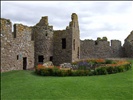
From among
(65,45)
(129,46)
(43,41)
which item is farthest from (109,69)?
(129,46)

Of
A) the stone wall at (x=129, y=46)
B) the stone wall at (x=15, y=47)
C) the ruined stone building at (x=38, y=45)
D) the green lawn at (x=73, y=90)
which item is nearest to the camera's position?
the green lawn at (x=73, y=90)

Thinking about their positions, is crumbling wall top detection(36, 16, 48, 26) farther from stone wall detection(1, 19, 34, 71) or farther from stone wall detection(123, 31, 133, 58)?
stone wall detection(123, 31, 133, 58)

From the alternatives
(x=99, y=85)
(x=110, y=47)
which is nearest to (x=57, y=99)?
(x=99, y=85)

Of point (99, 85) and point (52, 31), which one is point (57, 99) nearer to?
point (99, 85)

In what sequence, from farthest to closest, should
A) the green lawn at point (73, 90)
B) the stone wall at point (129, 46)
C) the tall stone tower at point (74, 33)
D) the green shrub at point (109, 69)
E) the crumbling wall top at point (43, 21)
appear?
the stone wall at point (129, 46)
the crumbling wall top at point (43, 21)
the tall stone tower at point (74, 33)
the green shrub at point (109, 69)
the green lawn at point (73, 90)

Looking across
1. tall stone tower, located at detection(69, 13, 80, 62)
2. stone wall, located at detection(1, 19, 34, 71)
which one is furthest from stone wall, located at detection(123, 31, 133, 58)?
stone wall, located at detection(1, 19, 34, 71)

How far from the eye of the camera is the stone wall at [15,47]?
23.8m

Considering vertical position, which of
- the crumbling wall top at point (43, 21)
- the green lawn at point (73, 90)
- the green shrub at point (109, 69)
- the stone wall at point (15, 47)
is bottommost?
the green lawn at point (73, 90)

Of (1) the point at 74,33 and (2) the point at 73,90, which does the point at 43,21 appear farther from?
(2) the point at 73,90

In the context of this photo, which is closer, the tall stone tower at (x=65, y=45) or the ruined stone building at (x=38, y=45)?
the ruined stone building at (x=38, y=45)

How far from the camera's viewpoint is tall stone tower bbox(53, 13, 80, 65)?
1280 inches

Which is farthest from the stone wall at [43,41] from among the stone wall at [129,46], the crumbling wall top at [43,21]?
the stone wall at [129,46]

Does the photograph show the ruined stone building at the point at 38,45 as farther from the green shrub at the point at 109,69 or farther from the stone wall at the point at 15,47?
the green shrub at the point at 109,69

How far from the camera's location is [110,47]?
43.6 metres
